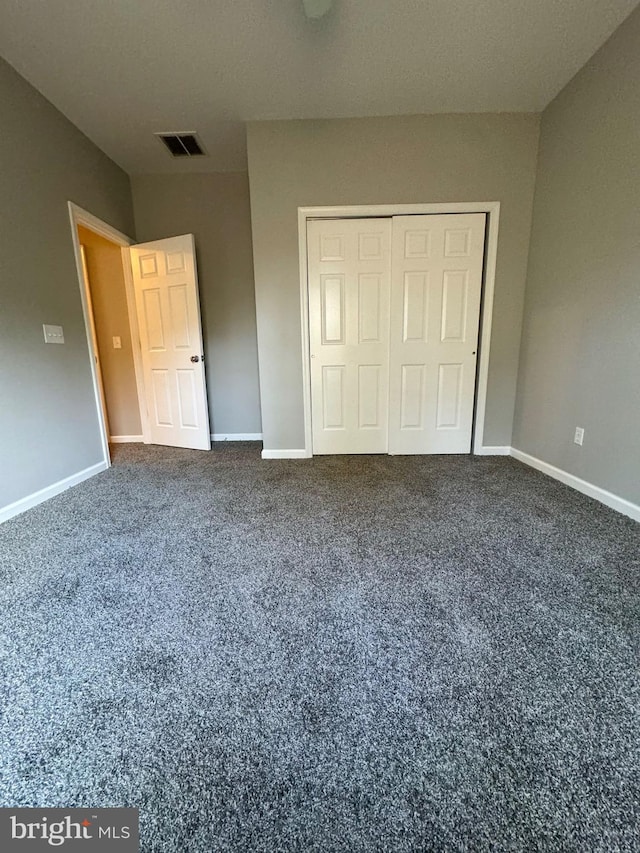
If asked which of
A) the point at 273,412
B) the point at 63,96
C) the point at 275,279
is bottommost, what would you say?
the point at 273,412

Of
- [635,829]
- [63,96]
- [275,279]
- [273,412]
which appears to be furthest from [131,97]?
[635,829]

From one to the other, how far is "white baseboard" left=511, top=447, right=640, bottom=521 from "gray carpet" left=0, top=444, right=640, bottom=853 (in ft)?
0.35

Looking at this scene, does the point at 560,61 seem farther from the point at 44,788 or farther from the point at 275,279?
the point at 44,788

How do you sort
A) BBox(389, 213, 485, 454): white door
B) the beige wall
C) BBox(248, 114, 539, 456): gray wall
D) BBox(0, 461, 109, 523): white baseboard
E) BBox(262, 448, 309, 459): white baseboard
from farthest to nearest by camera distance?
1. the beige wall
2. BBox(262, 448, 309, 459): white baseboard
3. BBox(389, 213, 485, 454): white door
4. BBox(248, 114, 539, 456): gray wall
5. BBox(0, 461, 109, 523): white baseboard

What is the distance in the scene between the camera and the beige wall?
10.9ft

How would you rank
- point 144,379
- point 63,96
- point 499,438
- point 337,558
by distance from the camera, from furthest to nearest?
point 144,379 < point 499,438 < point 63,96 < point 337,558

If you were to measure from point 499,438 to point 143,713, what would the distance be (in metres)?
3.03

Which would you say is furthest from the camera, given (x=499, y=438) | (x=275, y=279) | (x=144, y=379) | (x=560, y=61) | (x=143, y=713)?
(x=144, y=379)

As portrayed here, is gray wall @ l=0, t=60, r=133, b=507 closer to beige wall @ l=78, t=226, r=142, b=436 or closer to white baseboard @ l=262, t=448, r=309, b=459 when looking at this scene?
beige wall @ l=78, t=226, r=142, b=436

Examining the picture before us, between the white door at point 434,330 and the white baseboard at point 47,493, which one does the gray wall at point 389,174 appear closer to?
the white door at point 434,330

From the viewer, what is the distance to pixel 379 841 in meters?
0.60

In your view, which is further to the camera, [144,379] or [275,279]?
[144,379]

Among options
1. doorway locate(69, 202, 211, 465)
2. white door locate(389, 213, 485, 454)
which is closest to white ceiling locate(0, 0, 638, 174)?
white door locate(389, 213, 485, 454)

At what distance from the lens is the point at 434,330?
2820mm
